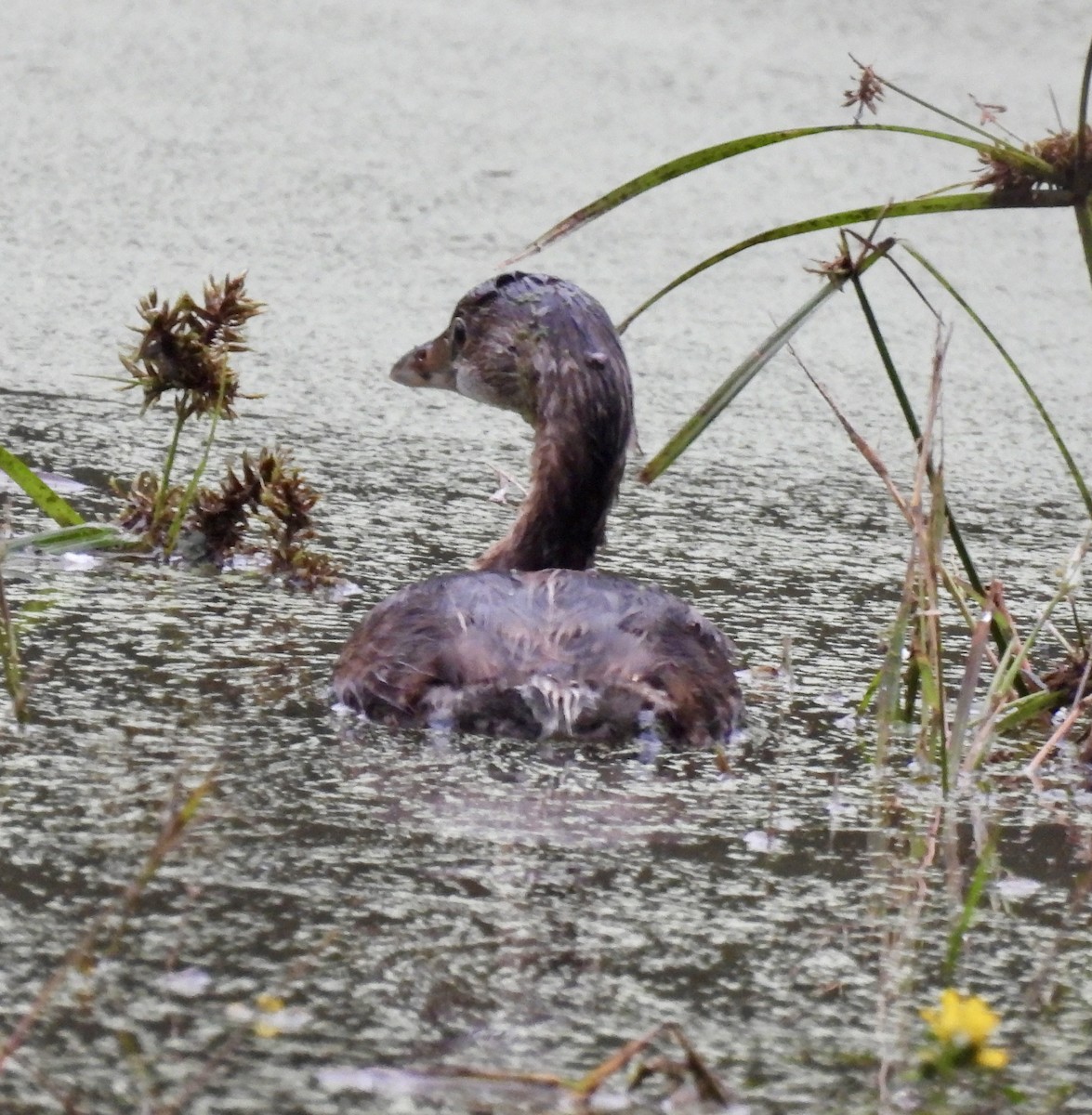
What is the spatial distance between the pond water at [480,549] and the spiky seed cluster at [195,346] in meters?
0.34

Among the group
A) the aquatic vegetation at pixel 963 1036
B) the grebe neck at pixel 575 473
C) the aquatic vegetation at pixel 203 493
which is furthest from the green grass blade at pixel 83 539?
the aquatic vegetation at pixel 963 1036

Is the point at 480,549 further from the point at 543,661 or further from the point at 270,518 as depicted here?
the point at 543,661

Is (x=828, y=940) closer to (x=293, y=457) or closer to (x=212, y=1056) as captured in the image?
(x=212, y=1056)

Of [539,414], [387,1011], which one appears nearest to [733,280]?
[539,414]

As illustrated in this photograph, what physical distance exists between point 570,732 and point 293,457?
1.88m

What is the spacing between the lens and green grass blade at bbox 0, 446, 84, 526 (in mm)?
4000

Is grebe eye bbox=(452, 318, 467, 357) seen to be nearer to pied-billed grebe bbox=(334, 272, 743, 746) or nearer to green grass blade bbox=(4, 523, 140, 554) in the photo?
green grass blade bbox=(4, 523, 140, 554)

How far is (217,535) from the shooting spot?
4.31 meters

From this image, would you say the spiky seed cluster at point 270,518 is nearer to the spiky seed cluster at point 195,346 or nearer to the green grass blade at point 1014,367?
the spiky seed cluster at point 195,346

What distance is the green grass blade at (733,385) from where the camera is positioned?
3.33 metres

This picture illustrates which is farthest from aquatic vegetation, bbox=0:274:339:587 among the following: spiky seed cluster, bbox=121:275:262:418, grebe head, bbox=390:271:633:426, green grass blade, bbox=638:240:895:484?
green grass blade, bbox=638:240:895:484

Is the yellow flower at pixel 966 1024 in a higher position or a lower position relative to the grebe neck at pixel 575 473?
lower

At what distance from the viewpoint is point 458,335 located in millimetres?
4469

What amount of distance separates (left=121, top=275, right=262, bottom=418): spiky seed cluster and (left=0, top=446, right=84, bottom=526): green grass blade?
0.24 m
